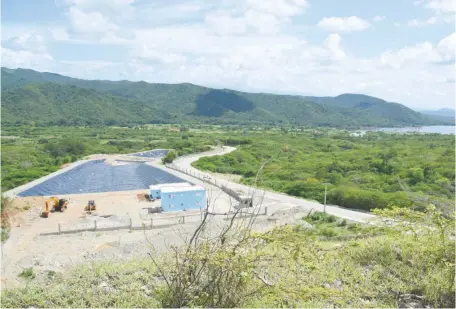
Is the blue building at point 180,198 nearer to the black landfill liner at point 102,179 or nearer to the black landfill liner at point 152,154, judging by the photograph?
the black landfill liner at point 102,179

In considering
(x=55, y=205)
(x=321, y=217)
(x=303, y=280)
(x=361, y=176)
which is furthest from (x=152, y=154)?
(x=303, y=280)

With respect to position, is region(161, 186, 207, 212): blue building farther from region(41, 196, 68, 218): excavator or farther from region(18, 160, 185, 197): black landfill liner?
region(18, 160, 185, 197): black landfill liner

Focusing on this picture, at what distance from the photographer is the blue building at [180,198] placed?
25.7m

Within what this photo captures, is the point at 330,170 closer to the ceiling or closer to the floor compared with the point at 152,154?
closer to the ceiling

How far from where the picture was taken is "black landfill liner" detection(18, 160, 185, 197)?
35.2m

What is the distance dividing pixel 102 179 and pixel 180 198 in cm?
1857

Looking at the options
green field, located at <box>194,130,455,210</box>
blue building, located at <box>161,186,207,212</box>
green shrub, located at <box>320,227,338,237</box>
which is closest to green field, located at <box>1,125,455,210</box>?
green field, located at <box>194,130,455,210</box>

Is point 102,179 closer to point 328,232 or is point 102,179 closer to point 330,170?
point 330,170

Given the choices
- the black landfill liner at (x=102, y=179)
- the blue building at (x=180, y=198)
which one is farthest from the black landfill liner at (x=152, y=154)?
the blue building at (x=180, y=198)

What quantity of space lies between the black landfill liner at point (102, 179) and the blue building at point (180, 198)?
11.0m

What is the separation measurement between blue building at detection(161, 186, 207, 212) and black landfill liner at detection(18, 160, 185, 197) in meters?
11.0

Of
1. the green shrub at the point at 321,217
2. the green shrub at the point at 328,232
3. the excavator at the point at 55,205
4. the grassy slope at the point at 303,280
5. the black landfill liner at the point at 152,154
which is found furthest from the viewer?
the black landfill liner at the point at 152,154

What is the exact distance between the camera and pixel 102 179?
135ft

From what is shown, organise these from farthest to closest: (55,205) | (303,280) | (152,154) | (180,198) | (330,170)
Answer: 1. (152,154)
2. (330,170)
3. (180,198)
4. (55,205)
5. (303,280)
